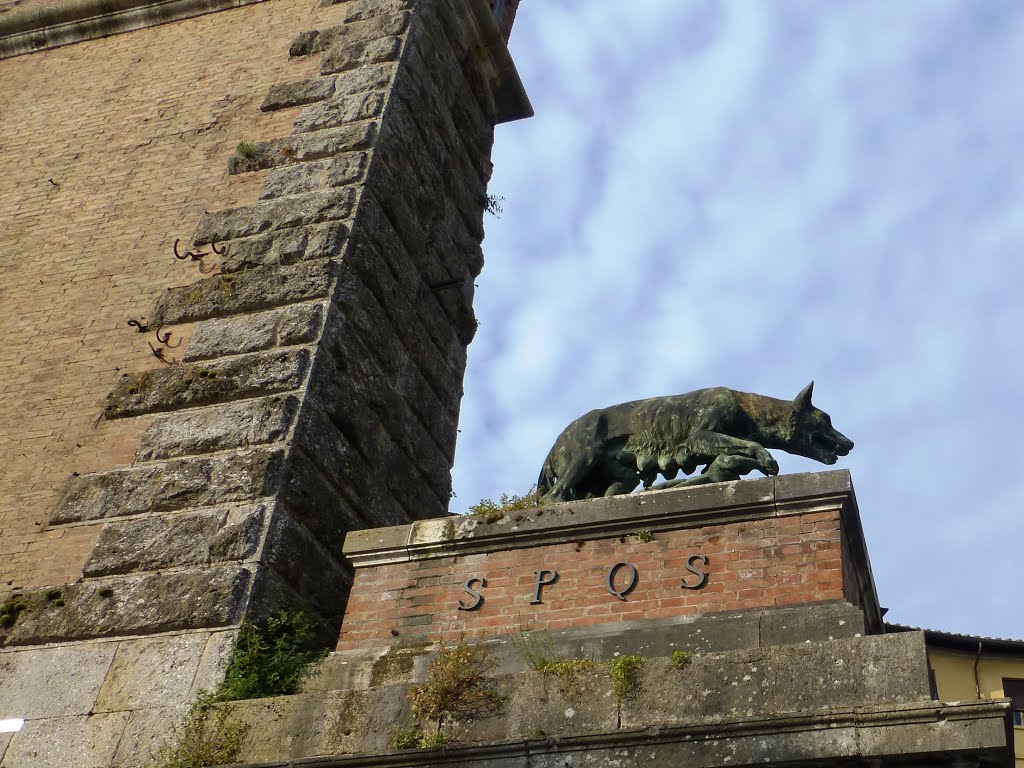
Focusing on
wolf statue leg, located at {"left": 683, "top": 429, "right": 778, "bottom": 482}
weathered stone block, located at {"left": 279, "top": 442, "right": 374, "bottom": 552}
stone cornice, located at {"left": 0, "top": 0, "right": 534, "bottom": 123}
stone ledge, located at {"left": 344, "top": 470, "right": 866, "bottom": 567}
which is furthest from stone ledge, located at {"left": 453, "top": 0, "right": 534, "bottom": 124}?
stone ledge, located at {"left": 344, "top": 470, "right": 866, "bottom": 567}

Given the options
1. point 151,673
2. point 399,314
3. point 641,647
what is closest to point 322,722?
point 151,673

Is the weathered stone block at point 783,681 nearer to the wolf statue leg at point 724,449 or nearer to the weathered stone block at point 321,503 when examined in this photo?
the wolf statue leg at point 724,449

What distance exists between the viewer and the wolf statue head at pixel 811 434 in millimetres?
9141

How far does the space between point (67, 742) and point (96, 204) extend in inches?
220

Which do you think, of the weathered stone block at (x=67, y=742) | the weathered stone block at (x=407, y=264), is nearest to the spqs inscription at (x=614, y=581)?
the weathered stone block at (x=67, y=742)

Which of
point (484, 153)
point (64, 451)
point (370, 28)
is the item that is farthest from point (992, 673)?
point (64, 451)

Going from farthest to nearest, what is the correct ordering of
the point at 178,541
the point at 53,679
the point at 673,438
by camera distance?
the point at 673,438 → the point at 178,541 → the point at 53,679

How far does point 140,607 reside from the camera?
26.9 ft

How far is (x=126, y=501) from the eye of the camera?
8883 mm

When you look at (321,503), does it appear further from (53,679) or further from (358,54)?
(358,54)

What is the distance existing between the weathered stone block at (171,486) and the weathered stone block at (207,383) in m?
0.55

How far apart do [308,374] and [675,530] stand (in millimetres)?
3042

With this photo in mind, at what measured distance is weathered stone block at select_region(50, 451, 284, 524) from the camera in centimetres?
866

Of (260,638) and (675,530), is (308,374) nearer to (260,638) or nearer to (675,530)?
(260,638)
